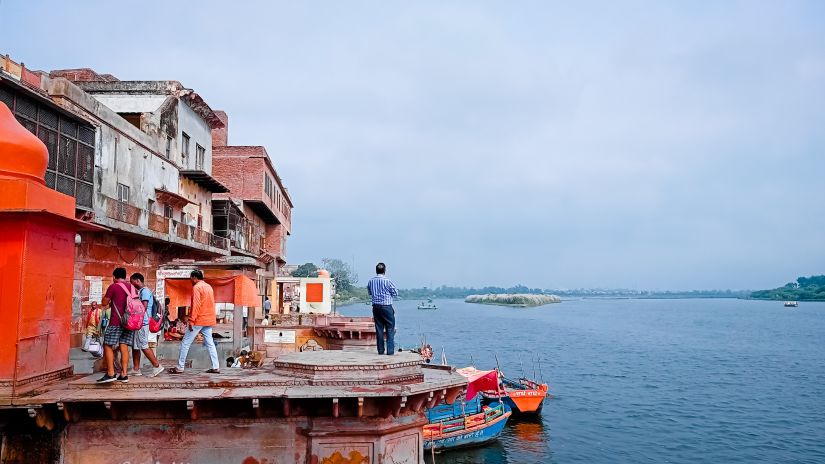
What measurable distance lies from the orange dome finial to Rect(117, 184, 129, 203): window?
13.3 m

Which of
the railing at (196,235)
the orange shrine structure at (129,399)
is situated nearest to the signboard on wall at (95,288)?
the railing at (196,235)

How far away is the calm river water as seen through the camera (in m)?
31.7

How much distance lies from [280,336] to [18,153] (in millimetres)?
22653

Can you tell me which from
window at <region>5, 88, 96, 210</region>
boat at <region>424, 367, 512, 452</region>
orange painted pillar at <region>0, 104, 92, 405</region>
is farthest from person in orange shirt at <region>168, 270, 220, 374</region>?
boat at <region>424, 367, 512, 452</region>

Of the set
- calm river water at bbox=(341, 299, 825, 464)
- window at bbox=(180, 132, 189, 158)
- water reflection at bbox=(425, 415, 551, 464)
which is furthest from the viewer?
calm river water at bbox=(341, 299, 825, 464)

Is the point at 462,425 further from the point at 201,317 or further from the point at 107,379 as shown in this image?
the point at 107,379

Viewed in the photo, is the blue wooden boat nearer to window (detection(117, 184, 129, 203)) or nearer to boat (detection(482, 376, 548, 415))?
boat (detection(482, 376, 548, 415))

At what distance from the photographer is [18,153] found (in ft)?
31.1

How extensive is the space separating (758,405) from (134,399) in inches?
1821

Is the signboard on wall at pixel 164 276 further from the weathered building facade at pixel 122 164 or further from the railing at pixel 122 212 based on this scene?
the railing at pixel 122 212

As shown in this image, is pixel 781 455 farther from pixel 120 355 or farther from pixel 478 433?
pixel 120 355

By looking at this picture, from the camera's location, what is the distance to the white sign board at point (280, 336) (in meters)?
30.9

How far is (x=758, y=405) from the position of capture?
42969mm

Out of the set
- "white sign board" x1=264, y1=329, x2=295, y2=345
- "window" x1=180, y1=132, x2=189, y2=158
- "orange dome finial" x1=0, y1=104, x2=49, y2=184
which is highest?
"window" x1=180, y1=132, x2=189, y2=158
